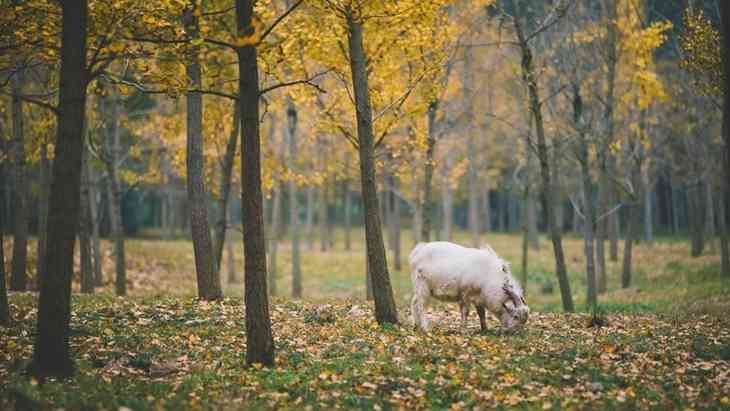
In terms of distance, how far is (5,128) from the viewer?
21.8 meters

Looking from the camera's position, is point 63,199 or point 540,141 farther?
point 540,141

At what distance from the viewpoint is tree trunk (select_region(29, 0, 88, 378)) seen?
877cm

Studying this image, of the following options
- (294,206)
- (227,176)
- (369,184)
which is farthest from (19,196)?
(294,206)

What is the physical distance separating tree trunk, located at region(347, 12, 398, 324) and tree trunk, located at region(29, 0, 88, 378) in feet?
19.0

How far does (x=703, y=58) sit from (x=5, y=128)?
21288 millimetres

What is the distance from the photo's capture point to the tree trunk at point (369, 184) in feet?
43.7

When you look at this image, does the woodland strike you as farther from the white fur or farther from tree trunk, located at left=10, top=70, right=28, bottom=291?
the white fur

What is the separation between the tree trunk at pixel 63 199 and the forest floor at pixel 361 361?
463 mm

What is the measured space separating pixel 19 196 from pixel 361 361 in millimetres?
12620

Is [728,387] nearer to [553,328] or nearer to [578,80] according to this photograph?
[553,328]

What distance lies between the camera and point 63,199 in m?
8.77

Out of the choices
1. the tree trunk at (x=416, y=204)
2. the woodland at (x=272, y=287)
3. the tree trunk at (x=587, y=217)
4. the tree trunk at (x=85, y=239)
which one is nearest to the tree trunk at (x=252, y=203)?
the woodland at (x=272, y=287)

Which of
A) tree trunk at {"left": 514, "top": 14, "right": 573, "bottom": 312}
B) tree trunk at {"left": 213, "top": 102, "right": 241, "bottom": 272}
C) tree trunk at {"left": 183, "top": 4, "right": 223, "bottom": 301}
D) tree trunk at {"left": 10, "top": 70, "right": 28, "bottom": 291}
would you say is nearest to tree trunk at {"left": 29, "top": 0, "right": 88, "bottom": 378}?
tree trunk at {"left": 183, "top": 4, "right": 223, "bottom": 301}

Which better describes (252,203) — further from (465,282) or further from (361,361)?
(465,282)
